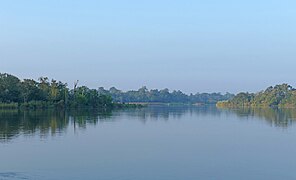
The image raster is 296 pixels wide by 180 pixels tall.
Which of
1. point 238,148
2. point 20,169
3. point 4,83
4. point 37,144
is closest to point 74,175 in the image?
point 20,169

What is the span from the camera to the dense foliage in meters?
58.5

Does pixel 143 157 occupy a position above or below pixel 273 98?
below

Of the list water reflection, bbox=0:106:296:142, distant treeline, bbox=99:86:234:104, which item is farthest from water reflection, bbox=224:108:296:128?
distant treeline, bbox=99:86:234:104

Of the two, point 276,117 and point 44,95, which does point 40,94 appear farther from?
point 276,117

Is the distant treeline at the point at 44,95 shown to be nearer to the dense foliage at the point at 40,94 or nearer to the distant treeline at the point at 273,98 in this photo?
the dense foliage at the point at 40,94

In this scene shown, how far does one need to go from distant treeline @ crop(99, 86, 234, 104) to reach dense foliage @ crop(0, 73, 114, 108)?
62.6 metres

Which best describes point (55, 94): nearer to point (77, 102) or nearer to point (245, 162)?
point (77, 102)

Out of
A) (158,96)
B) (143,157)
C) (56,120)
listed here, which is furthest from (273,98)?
(143,157)

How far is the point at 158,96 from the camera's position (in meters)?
Answer: 159

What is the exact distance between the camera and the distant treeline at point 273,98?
345ft

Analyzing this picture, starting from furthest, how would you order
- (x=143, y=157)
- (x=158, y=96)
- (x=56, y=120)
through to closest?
(x=158, y=96) < (x=56, y=120) < (x=143, y=157)

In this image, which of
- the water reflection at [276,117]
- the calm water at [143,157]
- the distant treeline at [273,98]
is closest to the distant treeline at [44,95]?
the water reflection at [276,117]

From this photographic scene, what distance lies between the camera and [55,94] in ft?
210

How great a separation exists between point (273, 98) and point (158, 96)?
57.2 m
